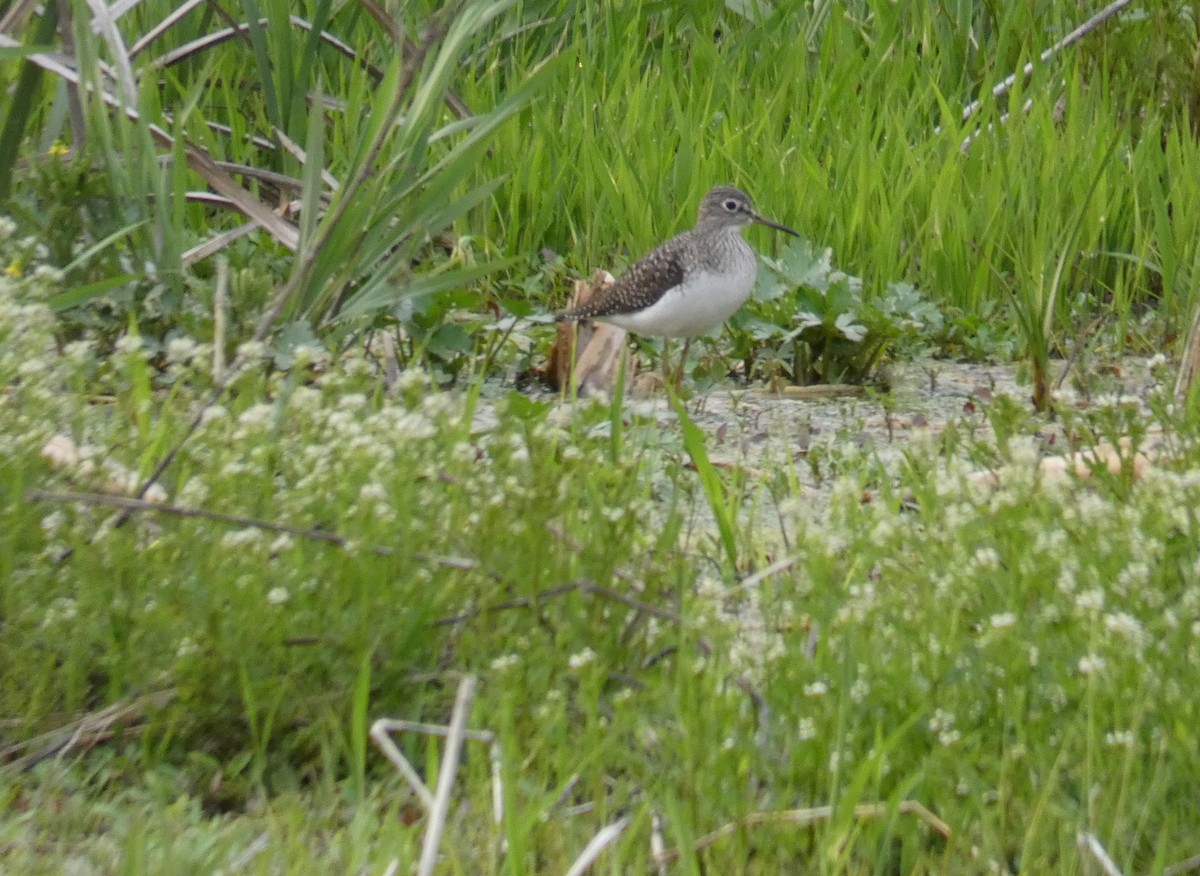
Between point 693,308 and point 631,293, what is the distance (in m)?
0.25

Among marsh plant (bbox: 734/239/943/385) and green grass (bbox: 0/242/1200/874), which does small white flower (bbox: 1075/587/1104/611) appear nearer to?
green grass (bbox: 0/242/1200/874)

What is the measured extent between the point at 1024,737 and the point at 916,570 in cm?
62

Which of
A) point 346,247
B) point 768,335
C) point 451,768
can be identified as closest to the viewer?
point 451,768

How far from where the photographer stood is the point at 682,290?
5.66 m

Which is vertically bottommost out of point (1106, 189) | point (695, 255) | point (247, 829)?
point (247, 829)

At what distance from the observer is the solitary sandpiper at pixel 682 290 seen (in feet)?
18.7

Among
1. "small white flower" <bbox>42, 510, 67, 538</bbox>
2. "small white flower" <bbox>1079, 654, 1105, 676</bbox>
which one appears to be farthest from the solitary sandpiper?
"small white flower" <bbox>1079, 654, 1105, 676</bbox>

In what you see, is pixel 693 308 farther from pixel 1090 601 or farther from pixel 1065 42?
pixel 1090 601

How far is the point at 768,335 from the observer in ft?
19.0

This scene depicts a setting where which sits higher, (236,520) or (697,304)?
(697,304)

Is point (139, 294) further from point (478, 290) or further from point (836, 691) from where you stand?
point (836, 691)

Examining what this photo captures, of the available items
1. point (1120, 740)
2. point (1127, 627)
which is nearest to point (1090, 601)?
point (1127, 627)

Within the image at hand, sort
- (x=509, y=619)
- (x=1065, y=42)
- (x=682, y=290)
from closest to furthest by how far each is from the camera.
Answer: (x=509, y=619) < (x=682, y=290) < (x=1065, y=42)

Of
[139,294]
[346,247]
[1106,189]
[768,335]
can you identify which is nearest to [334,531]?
[346,247]
